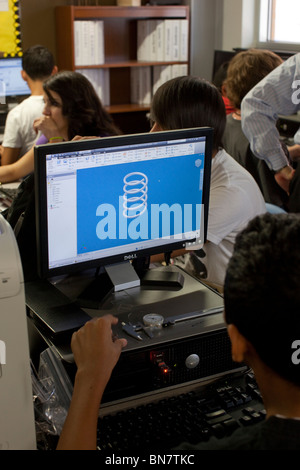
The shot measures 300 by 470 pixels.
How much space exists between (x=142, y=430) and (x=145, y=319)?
0.93 feet

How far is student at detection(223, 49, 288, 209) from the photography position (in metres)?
3.15

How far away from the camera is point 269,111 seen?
3.05 meters

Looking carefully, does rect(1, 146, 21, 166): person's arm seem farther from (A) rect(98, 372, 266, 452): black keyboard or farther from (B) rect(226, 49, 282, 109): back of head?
(A) rect(98, 372, 266, 452): black keyboard

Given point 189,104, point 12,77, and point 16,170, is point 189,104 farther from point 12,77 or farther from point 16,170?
point 12,77

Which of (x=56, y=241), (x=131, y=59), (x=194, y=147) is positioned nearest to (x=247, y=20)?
(x=131, y=59)

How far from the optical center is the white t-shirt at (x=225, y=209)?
5.87ft

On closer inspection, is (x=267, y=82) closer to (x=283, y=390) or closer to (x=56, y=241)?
(x=56, y=241)

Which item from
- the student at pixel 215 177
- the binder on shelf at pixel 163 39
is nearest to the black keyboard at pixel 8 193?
the student at pixel 215 177

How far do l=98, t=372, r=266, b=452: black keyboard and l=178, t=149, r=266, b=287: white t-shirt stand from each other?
0.56 metres

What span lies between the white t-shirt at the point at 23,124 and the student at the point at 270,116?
48.6 inches

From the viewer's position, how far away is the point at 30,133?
3.56 m

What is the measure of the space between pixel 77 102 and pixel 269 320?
220cm

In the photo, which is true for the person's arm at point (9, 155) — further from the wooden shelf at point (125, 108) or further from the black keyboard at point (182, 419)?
the black keyboard at point (182, 419)

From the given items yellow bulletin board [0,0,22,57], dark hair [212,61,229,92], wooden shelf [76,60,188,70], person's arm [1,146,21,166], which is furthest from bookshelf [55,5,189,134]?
person's arm [1,146,21,166]
